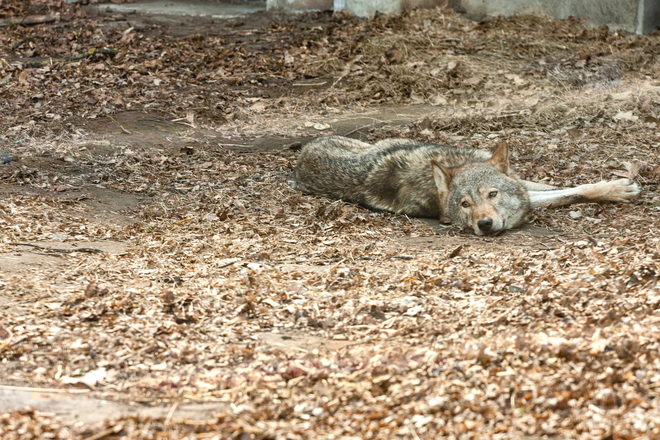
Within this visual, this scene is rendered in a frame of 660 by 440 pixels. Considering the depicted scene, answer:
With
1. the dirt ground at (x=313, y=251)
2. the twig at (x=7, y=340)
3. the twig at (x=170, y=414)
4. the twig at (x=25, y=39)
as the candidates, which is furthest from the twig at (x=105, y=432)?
the twig at (x=25, y=39)

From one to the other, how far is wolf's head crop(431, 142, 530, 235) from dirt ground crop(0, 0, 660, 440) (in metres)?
0.18

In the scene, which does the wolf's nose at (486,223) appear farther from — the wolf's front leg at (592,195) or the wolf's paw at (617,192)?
the wolf's paw at (617,192)

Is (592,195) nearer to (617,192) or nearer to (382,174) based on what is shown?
(617,192)

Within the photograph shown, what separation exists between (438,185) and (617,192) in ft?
5.49

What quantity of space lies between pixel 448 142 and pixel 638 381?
19.1 ft

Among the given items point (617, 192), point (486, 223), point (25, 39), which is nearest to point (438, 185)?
point (486, 223)

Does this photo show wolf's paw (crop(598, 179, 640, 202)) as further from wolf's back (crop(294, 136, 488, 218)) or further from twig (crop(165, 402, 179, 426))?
twig (crop(165, 402, 179, 426))

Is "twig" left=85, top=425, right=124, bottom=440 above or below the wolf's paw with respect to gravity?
below

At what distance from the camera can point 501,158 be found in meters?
6.74

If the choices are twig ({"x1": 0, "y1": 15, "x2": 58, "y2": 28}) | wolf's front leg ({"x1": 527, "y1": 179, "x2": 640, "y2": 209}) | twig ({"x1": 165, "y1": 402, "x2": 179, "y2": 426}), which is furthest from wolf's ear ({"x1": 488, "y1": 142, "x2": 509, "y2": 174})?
twig ({"x1": 0, "y1": 15, "x2": 58, "y2": 28})

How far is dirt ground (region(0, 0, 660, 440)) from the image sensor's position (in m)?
3.34

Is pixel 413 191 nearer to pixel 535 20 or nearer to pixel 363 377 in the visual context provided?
pixel 363 377

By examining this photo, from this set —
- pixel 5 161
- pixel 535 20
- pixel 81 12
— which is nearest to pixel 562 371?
pixel 5 161

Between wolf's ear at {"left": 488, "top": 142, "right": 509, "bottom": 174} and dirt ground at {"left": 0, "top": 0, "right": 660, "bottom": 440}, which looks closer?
dirt ground at {"left": 0, "top": 0, "right": 660, "bottom": 440}
